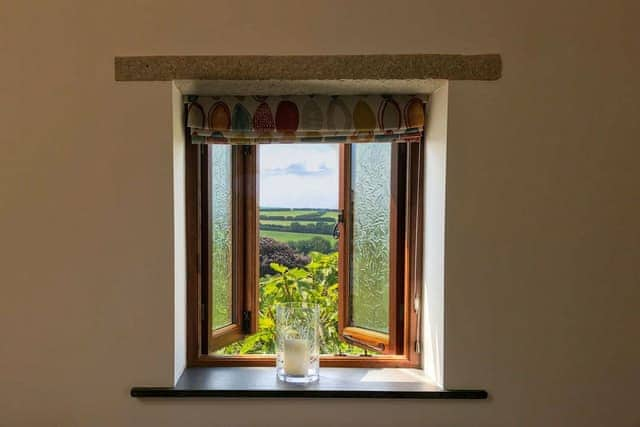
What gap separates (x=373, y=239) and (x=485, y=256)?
0.40 metres

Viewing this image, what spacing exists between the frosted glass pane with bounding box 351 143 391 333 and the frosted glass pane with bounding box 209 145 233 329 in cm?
44

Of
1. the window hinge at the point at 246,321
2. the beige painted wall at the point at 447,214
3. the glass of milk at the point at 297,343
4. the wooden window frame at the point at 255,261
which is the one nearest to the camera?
the beige painted wall at the point at 447,214

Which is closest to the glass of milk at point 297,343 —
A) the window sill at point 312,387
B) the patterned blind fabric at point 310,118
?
the window sill at point 312,387

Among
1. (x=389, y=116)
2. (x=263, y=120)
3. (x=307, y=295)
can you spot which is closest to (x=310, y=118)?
(x=263, y=120)

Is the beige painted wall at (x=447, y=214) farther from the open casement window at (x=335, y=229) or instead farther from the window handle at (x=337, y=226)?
the window handle at (x=337, y=226)

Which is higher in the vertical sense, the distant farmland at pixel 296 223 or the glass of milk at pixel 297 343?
the distant farmland at pixel 296 223

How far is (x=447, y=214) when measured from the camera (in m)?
1.38

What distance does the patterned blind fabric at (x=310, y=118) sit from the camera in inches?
60.9

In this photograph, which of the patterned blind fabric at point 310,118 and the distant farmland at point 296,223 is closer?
the patterned blind fabric at point 310,118

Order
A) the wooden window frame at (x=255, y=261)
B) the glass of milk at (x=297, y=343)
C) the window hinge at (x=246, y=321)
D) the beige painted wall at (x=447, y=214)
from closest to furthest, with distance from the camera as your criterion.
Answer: the beige painted wall at (x=447, y=214) → the glass of milk at (x=297, y=343) → the wooden window frame at (x=255, y=261) → the window hinge at (x=246, y=321)

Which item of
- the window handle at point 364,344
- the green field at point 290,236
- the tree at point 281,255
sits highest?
the green field at point 290,236

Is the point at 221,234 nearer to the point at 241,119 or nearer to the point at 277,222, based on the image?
the point at 277,222

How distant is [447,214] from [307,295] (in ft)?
1.93

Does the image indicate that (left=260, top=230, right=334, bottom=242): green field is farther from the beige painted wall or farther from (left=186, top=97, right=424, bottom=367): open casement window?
the beige painted wall
